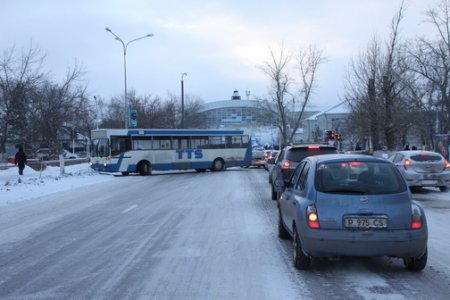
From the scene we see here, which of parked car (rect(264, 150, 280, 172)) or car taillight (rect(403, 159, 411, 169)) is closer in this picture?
car taillight (rect(403, 159, 411, 169))

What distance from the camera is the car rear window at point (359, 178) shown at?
6641 millimetres

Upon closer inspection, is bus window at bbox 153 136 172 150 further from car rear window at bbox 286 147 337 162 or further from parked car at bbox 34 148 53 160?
car rear window at bbox 286 147 337 162

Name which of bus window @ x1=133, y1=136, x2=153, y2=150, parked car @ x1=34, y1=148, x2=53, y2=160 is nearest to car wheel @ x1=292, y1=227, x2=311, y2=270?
bus window @ x1=133, y1=136, x2=153, y2=150

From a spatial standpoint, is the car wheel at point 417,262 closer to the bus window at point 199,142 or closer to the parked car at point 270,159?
the parked car at point 270,159

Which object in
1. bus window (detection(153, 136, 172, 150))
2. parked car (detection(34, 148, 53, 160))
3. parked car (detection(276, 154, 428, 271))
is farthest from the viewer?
parked car (detection(34, 148, 53, 160))

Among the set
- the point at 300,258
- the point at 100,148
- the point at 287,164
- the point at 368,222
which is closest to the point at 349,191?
the point at 368,222

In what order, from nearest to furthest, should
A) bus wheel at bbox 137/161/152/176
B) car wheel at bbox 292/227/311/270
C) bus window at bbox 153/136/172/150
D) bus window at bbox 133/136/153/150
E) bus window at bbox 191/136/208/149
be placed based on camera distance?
car wheel at bbox 292/227/311/270
bus window at bbox 133/136/153/150
bus wheel at bbox 137/161/152/176
bus window at bbox 153/136/172/150
bus window at bbox 191/136/208/149

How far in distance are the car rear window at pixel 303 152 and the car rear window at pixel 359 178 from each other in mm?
7739

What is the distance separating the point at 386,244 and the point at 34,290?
13.5ft

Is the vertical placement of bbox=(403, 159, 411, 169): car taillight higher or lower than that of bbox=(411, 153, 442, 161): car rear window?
lower

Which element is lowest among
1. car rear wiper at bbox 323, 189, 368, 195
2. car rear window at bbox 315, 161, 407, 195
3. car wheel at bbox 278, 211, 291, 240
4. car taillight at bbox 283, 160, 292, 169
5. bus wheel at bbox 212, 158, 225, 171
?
bus wheel at bbox 212, 158, 225, 171

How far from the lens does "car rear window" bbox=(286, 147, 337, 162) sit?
48.4ft

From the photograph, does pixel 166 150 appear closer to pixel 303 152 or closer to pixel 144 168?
pixel 144 168

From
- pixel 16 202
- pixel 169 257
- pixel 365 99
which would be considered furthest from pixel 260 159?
pixel 169 257
